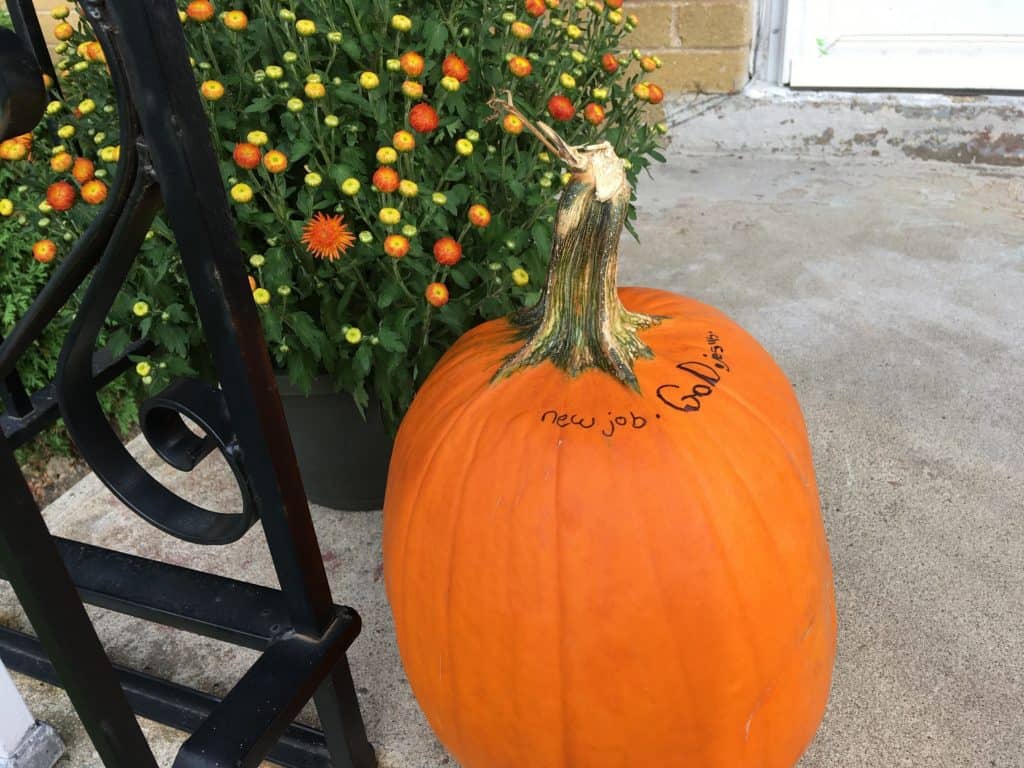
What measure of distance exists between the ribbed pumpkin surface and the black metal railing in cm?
16

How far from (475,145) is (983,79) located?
245 centimetres

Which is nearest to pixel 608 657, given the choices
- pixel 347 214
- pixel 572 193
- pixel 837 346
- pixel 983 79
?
pixel 572 193

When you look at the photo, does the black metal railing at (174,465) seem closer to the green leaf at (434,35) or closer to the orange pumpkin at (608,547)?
the orange pumpkin at (608,547)

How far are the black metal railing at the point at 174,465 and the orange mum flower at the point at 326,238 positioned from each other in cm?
28

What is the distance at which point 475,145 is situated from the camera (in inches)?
55.6

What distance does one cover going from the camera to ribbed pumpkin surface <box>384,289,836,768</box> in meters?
0.93

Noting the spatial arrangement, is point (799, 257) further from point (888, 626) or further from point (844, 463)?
point (888, 626)

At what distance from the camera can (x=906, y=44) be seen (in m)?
3.03

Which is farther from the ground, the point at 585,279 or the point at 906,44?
the point at 585,279

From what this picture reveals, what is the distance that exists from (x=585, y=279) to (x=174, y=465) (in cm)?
52
